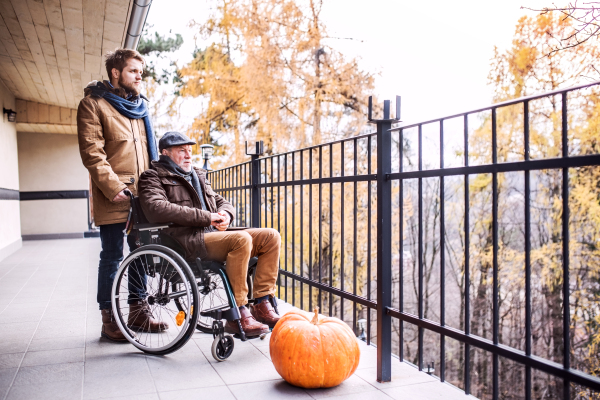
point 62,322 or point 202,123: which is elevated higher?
point 202,123

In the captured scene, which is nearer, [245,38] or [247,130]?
[245,38]

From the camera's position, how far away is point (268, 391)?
76.9 inches

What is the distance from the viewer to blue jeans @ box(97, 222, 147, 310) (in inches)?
106

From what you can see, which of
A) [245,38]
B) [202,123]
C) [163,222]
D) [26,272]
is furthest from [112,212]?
[202,123]

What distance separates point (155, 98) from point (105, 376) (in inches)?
499

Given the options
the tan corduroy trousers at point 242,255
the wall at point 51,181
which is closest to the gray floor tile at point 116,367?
the tan corduroy trousers at point 242,255

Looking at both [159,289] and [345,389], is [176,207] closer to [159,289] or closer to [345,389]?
[159,289]

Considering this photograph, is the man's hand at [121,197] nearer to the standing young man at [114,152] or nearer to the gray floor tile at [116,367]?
the standing young man at [114,152]

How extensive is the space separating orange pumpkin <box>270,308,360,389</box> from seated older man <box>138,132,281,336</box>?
0.44 m

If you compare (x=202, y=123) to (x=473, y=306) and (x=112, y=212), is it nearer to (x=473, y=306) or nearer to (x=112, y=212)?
(x=473, y=306)

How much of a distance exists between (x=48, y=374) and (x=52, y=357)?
0.26 metres

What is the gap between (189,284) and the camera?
2195 mm

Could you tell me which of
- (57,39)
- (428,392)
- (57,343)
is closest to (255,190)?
(57,343)

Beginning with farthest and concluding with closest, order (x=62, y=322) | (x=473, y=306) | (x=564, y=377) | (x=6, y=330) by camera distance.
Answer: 1. (x=473, y=306)
2. (x=62, y=322)
3. (x=6, y=330)
4. (x=564, y=377)
